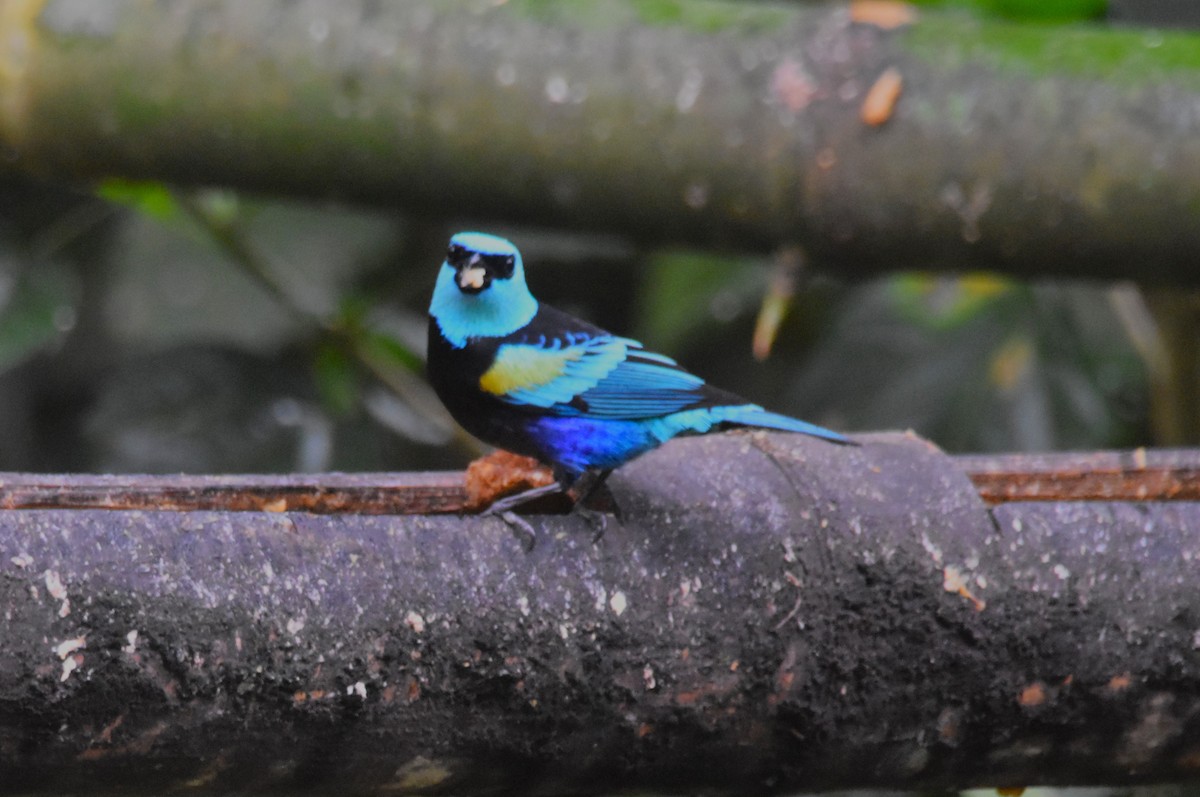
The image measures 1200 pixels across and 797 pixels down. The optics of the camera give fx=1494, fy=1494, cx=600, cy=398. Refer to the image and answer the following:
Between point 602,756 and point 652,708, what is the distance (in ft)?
0.28

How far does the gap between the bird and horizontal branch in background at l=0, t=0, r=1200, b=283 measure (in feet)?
2.67

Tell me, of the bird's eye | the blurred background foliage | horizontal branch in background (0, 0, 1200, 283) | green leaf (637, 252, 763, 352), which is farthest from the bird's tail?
green leaf (637, 252, 763, 352)

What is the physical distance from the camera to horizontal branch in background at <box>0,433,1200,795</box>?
153 cm

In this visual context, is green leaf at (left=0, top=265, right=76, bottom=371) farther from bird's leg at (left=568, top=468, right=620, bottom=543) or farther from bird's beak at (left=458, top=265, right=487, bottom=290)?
bird's leg at (left=568, top=468, right=620, bottom=543)

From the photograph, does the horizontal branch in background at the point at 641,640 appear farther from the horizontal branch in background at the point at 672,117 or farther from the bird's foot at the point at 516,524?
the horizontal branch in background at the point at 672,117

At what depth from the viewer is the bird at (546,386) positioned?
2.19 meters

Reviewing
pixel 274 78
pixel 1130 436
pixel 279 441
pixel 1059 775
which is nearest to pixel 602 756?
pixel 1059 775

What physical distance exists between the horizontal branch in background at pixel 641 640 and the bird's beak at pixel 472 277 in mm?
322

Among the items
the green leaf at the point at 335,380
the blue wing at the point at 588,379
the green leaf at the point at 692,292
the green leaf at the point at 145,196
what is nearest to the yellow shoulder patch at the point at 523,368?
the blue wing at the point at 588,379

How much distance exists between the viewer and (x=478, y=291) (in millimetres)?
2227

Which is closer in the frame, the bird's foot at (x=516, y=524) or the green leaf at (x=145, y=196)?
the bird's foot at (x=516, y=524)

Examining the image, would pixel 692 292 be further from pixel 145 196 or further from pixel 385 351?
pixel 145 196

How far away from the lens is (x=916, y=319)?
13.0ft

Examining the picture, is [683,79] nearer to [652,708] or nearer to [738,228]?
[738,228]
